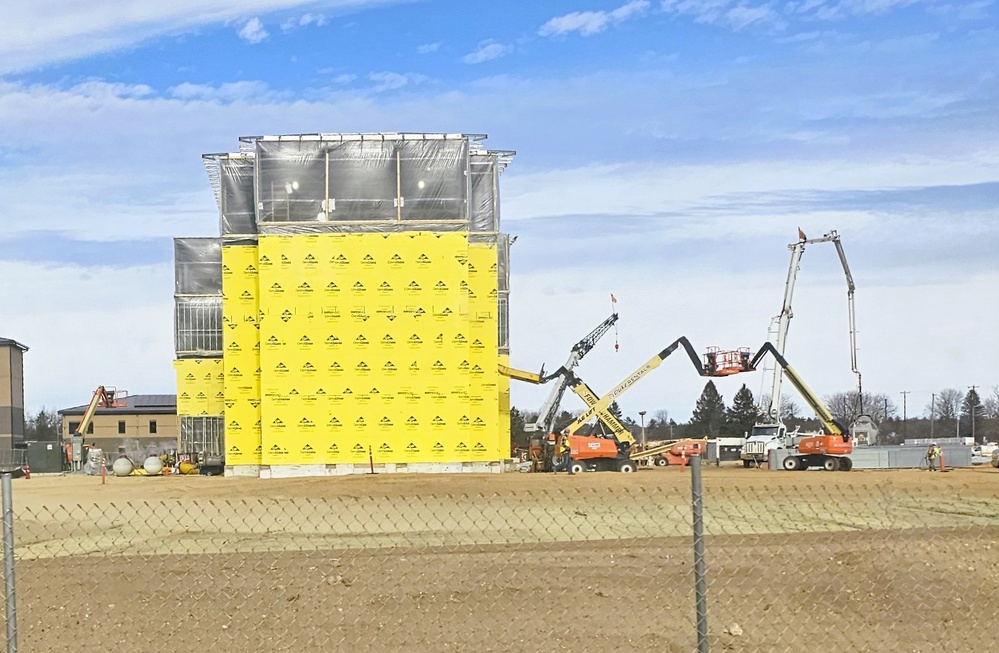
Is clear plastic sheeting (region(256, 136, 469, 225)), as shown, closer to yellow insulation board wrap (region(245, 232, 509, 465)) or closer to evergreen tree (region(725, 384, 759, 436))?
yellow insulation board wrap (region(245, 232, 509, 465))

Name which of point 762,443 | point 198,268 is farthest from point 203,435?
point 762,443

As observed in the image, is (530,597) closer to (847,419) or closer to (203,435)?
(203,435)

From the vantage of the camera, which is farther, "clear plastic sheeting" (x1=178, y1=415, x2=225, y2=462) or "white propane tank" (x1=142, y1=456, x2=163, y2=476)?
"white propane tank" (x1=142, y1=456, x2=163, y2=476)

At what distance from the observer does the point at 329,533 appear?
19297mm

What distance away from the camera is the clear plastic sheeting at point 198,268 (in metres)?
55.9

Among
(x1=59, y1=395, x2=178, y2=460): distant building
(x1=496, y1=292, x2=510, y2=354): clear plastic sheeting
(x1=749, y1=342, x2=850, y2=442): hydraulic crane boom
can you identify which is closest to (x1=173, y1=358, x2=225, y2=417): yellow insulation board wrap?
(x1=496, y1=292, x2=510, y2=354): clear plastic sheeting

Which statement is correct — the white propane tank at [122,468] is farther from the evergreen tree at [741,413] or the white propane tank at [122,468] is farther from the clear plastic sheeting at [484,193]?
the evergreen tree at [741,413]

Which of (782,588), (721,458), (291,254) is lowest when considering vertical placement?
(721,458)

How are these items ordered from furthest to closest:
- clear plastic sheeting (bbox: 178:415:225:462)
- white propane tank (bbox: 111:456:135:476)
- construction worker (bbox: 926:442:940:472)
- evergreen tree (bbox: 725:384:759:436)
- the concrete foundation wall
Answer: evergreen tree (bbox: 725:384:759:436)
white propane tank (bbox: 111:456:135:476)
clear plastic sheeting (bbox: 178:415:225:462)
the concrete foundation wall
construction worker (bbox: 926:442:940:472)

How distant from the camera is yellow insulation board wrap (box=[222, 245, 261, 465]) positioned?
163 ft

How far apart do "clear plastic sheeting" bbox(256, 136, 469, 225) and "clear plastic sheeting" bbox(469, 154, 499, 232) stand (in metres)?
4.91

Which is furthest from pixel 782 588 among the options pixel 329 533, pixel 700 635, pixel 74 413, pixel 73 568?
pixel 74 413

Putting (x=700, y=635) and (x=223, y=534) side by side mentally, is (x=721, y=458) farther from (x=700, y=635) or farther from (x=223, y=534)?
(x=700, y=635)

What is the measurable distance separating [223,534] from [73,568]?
5950mm
